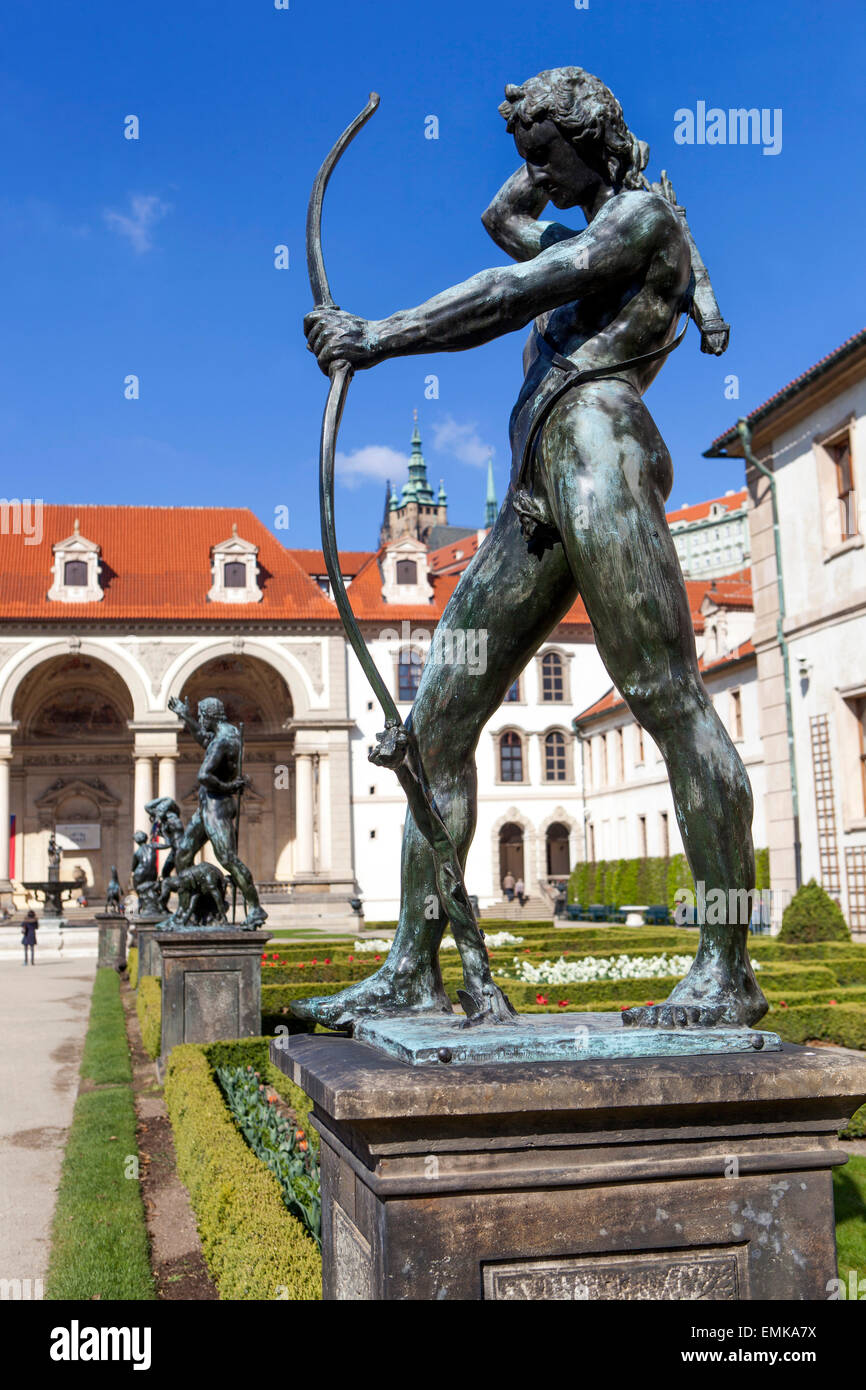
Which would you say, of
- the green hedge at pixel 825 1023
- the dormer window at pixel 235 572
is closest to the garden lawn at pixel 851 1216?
the green hedge at pixel 825 1023

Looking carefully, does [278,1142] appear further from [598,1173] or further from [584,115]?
[584,115]

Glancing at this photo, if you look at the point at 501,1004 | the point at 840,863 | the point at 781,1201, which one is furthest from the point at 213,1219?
the point at 840,863

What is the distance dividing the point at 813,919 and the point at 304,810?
87.4ft

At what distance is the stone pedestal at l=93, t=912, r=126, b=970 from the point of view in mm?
21672

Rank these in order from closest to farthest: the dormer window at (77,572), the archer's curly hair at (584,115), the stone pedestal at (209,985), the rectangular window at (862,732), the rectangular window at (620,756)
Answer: the archer's curly hair at (584,115)
the stone pedestal at (209,985)
the rectangular window at (862,732)
the rectangular window at (620,756)
the dormer window at (77,572)

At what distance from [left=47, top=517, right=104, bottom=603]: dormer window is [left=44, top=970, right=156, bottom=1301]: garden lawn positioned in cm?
3378

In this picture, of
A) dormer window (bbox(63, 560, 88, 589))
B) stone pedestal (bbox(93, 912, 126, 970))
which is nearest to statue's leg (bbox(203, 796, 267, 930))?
stone pedestal (bbox(93, 912, 126, 970))

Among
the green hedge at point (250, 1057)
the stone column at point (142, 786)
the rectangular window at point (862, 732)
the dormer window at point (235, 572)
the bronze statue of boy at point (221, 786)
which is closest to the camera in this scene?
the green hedge at point (250, 1057)

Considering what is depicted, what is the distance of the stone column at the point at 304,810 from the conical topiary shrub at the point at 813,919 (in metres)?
25.9

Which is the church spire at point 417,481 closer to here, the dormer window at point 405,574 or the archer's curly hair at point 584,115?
the dormer window at point 405,574

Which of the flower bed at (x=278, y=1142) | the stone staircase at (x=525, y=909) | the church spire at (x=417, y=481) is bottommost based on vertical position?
the stone staircase at (x=525, y=909)

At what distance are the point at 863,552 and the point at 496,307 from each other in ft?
55.8

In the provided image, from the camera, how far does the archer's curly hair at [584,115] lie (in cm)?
263
